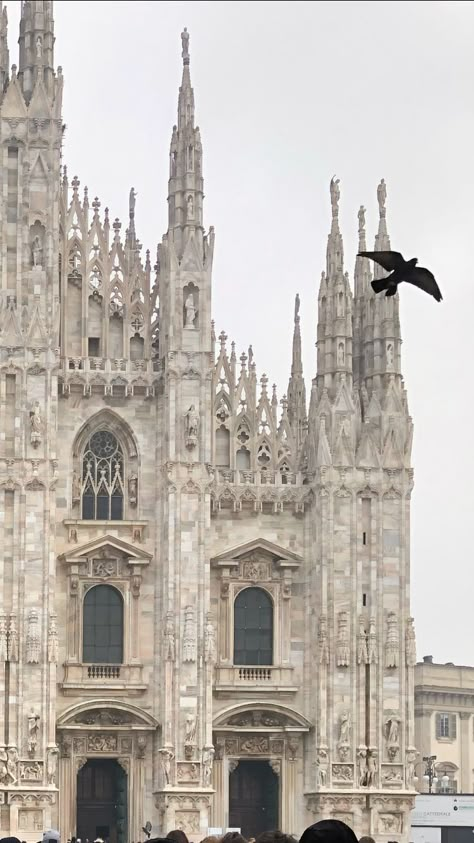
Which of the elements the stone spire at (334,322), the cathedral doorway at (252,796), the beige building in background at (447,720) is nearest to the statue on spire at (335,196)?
the stone spire at (334,322)

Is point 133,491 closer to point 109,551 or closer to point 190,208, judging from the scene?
point 109,551

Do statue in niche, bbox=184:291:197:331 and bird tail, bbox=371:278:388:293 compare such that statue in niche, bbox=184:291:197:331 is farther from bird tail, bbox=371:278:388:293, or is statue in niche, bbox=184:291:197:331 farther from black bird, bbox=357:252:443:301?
black bird, bbox=357:252:443:301

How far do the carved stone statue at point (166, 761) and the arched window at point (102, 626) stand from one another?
2.77m

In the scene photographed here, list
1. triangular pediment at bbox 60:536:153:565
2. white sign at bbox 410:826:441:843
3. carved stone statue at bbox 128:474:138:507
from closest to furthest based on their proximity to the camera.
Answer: triangular pediment at bbox 60:536:153:565
carved stone statue at bbox 128:474:138:507
white sign at bbox 410:826:441:843

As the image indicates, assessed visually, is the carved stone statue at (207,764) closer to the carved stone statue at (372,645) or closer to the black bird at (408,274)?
the carved stone statue at (372,645)

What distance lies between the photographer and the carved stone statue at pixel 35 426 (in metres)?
51.7

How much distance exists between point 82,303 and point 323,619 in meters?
10.3

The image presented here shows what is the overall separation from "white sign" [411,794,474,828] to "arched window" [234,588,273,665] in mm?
6433

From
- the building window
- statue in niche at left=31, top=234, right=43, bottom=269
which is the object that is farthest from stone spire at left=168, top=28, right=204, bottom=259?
the building window

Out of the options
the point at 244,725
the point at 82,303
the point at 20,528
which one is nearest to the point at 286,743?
the point at 244,725

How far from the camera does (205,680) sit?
51719 mm

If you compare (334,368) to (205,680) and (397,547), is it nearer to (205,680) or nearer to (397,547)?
(397,547)

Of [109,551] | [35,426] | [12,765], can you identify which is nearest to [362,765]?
[109,551]

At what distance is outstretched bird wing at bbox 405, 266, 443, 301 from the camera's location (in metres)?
15.0
